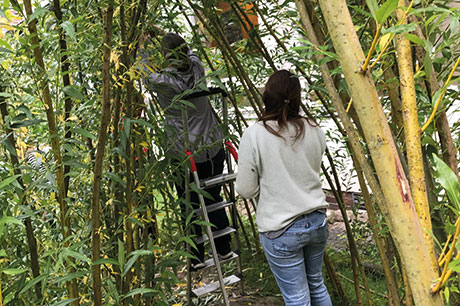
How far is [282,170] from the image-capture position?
2229mm

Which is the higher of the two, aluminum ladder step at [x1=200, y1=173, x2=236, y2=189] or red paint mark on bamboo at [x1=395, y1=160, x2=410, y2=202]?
red paint mark on bamboo at [x1=395, y1=160, x2=410, y2=202]

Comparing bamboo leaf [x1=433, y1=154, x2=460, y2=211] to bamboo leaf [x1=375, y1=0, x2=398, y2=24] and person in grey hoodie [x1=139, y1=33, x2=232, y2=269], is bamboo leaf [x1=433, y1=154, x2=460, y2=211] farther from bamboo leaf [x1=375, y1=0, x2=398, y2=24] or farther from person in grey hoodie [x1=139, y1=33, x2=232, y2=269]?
person in grey hoodie [x1=139, y1=33, x2=232, y2=269]

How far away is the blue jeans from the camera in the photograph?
2.25 m

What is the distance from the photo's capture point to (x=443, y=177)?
0.57m

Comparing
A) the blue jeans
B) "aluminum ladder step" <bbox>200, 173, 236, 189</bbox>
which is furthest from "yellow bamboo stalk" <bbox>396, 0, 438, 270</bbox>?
"aluminum ladder step" <bbox>200, 173, 236, 189</bbox>

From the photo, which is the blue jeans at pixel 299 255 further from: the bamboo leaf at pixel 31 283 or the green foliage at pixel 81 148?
the bamboo leaf at pixel 31 283

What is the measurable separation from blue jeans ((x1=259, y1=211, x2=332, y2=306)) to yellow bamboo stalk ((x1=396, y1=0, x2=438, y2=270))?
5.25ft

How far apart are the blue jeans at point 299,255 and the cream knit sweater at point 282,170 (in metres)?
0.06

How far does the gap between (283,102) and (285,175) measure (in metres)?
0.33

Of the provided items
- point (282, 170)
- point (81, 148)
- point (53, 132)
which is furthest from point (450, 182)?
point (282, 170)

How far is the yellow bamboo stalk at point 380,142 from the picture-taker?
1.71 feet

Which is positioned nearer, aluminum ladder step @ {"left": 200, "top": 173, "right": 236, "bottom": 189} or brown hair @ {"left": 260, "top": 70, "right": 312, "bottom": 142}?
brown hair @ {"left": 260, "top": 70, "right": 312, "bottom": 142}

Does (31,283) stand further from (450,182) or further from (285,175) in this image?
(285,175)

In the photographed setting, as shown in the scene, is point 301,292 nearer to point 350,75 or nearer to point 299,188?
point 299,188
